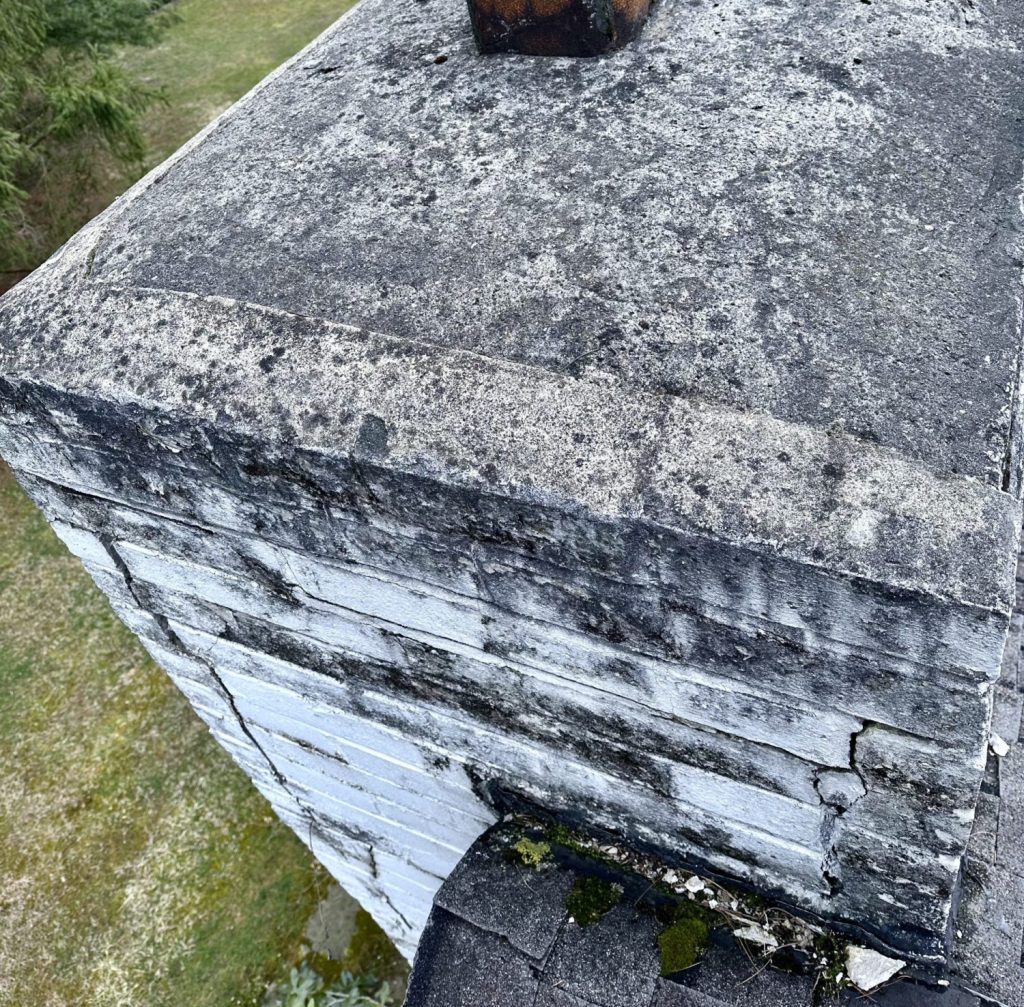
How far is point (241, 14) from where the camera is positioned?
14.8 meters

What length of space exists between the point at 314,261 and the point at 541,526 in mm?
800

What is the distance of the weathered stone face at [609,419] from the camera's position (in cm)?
133

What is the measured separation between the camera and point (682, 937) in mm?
1814

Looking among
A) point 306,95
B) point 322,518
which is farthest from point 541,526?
point 306,95

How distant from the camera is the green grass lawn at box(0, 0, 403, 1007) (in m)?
4.97

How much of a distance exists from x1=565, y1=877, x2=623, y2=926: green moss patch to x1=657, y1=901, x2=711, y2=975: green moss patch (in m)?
0.11

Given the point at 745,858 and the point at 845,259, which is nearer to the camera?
the point at 845,259

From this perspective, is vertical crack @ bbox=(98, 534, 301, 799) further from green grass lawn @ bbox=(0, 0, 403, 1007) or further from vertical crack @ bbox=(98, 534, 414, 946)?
green grass lawn @ bbox=(0, 0, 403, 1007)

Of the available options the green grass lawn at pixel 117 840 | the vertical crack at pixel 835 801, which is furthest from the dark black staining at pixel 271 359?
the green grass lawn at pixel 117 840

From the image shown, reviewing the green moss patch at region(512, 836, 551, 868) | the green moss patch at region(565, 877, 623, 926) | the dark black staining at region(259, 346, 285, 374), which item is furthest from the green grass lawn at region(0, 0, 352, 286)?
the green moss patch at region(565, 877, 623, 926)

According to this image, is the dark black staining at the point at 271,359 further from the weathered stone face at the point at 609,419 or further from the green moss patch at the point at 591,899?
the green moss patch at the point at 591,899

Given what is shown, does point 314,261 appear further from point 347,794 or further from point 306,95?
point 347,794

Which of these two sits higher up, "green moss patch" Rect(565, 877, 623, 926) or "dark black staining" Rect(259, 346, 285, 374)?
"dark black staining" Rect(259, 346, 285, 374)

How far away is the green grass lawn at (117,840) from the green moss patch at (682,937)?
11.7 feet
